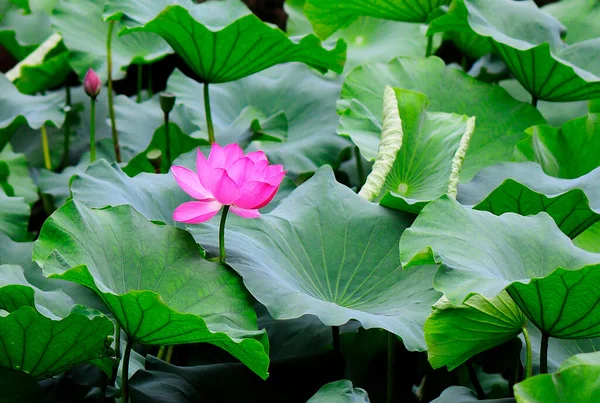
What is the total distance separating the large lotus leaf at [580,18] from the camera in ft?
6.77

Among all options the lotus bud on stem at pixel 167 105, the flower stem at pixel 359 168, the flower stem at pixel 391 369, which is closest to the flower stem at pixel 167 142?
the lotus bud on stem at pixel 167 105

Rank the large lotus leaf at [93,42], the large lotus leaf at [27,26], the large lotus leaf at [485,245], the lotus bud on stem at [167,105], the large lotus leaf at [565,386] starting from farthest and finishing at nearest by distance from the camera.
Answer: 1. the large lotus leaf at [27,26]
2. the large lotus leaf at [93,42]
3. the lotus bud on stem at [167,105]
4. the large lotus leaf at [485,245]
5. the large lotus leaf at [565,386]

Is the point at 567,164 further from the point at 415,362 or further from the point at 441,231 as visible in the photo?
the point at 441,231

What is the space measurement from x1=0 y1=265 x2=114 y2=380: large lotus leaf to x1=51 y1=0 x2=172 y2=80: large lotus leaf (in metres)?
1.11

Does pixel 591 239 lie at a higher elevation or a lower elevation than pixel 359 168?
higher

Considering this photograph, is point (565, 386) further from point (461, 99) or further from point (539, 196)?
point (461, 99)

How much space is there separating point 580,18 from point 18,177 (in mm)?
1410

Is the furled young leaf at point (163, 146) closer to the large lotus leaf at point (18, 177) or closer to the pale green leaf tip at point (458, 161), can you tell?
the large lotus leaf at point (18, 177)

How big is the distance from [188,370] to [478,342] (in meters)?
0.40

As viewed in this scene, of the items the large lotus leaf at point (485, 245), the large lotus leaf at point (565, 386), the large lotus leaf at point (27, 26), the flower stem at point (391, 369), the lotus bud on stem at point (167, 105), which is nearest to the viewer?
the large lotus leaf at point (565, 386)

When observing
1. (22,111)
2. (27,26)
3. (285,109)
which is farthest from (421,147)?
(27,26)

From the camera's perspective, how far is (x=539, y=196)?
3.86 ft

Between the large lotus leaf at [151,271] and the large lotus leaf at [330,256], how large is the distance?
43 millimetres

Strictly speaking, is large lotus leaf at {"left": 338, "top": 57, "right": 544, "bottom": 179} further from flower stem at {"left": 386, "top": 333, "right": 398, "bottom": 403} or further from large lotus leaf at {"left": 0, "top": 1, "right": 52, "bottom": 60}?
large lotus leaf at {"left": 0, "top": 1, "right": 52, "bottom": 60}
